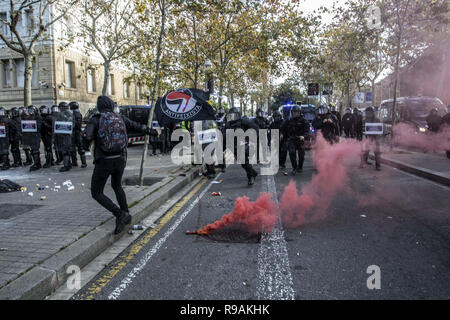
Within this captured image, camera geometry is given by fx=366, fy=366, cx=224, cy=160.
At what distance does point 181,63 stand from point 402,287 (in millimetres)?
17274

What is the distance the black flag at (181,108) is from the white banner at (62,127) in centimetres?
409

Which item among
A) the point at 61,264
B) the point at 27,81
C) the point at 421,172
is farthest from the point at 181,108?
the point at 27,81

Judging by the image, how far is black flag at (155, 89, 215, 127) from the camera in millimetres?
7742

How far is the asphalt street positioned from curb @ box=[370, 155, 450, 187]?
227 cm

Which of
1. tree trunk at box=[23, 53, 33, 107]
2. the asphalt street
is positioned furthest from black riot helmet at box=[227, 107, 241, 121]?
tree trunk at box=[23, 53, 33, 107]

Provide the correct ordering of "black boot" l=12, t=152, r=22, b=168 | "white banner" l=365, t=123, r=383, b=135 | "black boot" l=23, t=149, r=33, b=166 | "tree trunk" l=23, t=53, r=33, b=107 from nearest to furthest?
1. "white banner" l=365, t=123, r=383, b=135
2. "black boot" l=12, t=152, r=22, b=168
3. "black boot" l=23, t=149, r=33, b=166
4. "tree trunk" l=23, t=53, r=33, b=107

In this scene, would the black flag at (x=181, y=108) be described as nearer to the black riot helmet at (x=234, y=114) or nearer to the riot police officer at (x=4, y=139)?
the black riot helmet at (x=234, y=114)

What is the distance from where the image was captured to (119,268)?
12.4 feet

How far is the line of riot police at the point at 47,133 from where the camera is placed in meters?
10.5

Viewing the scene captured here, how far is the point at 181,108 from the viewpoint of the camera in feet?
25.5

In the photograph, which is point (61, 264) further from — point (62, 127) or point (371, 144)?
point (371, 144)

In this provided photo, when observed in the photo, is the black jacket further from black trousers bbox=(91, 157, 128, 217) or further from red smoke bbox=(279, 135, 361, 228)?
black trousers bbox=(91, 157, 128, 217)
